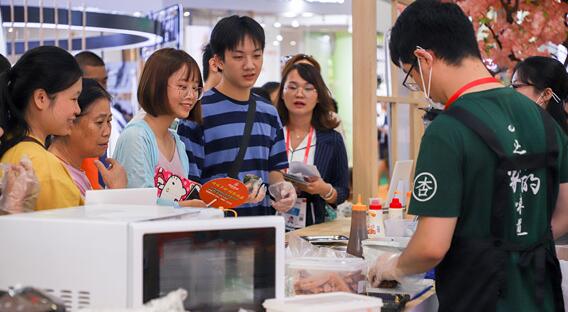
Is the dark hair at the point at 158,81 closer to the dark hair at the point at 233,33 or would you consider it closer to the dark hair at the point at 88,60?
the dark hair at the point at 233,33

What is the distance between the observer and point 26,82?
2387 mm

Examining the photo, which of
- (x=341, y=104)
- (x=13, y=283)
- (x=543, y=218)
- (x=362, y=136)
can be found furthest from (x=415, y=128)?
(x=341, y=104)

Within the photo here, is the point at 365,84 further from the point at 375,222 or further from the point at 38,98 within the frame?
the point at 38,98

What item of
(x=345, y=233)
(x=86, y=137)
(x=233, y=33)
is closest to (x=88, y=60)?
(x=233, y=33)

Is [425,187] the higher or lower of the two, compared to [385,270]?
higher

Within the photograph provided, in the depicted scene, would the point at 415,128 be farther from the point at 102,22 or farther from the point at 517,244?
the point at 102,22

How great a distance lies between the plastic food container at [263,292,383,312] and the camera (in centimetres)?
169

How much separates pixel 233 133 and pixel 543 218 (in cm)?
166

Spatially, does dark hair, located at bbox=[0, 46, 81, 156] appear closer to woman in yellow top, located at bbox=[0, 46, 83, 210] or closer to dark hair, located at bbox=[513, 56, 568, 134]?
woman in yellow top, located at bbox=[0, 46, 83, 210]

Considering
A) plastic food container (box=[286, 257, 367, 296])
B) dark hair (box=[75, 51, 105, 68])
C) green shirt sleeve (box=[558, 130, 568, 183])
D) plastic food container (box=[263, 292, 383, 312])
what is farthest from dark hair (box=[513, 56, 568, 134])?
dark hair (box=[75, 51, 105, 68])

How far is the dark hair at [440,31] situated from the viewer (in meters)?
2.16

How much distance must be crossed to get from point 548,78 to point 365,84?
975mm

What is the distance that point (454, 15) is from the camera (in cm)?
217

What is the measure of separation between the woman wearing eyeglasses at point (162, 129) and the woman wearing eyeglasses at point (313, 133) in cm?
114
